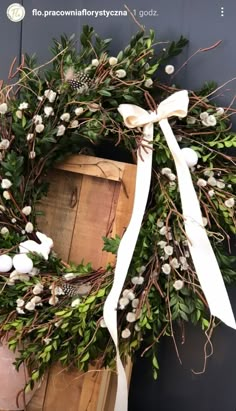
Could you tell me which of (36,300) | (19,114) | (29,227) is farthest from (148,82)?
(36,300)

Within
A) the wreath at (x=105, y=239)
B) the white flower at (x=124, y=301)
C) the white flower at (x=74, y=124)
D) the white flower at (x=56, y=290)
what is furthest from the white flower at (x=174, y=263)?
the white flower at (x=74, y=124)

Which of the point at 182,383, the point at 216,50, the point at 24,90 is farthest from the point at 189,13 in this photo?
the point at 182,383

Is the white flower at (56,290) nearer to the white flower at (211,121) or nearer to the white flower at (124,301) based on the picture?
the white flower at (124,301)

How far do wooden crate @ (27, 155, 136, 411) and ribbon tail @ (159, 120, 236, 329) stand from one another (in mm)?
129

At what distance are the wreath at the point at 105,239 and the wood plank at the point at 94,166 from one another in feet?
0.14

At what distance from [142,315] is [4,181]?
368mm

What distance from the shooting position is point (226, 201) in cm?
101

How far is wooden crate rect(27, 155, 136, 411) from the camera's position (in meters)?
1.08

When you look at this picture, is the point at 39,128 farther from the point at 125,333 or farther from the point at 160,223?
the point at 125,333

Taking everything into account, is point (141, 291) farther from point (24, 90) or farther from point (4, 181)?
point (24, 90)

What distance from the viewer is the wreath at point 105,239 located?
3.30ft

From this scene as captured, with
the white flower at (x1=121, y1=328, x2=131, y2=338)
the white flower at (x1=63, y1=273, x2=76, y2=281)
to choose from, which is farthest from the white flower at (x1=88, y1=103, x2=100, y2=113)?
the white flower at (x1=121, y1=328, x2=131, y2=338)

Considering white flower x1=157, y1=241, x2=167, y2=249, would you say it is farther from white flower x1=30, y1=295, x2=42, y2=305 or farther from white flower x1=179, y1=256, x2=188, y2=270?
white flower x1=30, y1=295, x2=42, y2=305

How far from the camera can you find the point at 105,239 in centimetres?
101
